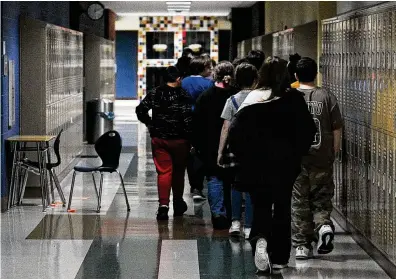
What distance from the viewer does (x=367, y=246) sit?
787cm

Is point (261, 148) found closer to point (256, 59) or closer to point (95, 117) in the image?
point (256, 59)

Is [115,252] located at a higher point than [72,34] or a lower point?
lower

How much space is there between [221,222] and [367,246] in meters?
1.64

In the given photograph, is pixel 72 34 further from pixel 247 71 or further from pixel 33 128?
pixel 247 71

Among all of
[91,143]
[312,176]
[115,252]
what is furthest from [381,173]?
[91,143]

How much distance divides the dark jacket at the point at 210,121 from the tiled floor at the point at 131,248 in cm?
72

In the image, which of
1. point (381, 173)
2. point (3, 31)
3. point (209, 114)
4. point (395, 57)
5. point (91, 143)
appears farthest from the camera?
point (91, 143)

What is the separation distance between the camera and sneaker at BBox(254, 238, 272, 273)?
702cm

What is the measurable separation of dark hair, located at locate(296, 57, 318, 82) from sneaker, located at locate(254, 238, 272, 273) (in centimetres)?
150

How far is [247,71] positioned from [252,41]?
37.2 ft

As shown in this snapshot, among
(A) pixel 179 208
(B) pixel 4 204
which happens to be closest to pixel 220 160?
(A) pixel 179 208

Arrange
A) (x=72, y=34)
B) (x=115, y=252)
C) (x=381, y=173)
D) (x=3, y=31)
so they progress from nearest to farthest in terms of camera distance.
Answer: (x=381, y=173) → (x=115, y=252) → (x=3, y=31) → (x=72, y=34)

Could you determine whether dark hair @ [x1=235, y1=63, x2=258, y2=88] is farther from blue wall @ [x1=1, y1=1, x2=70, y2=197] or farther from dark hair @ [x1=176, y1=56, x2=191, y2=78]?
dark hair @ [x1=176, y1=56, x2=191, y2=78]

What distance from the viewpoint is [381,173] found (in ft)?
24.0
